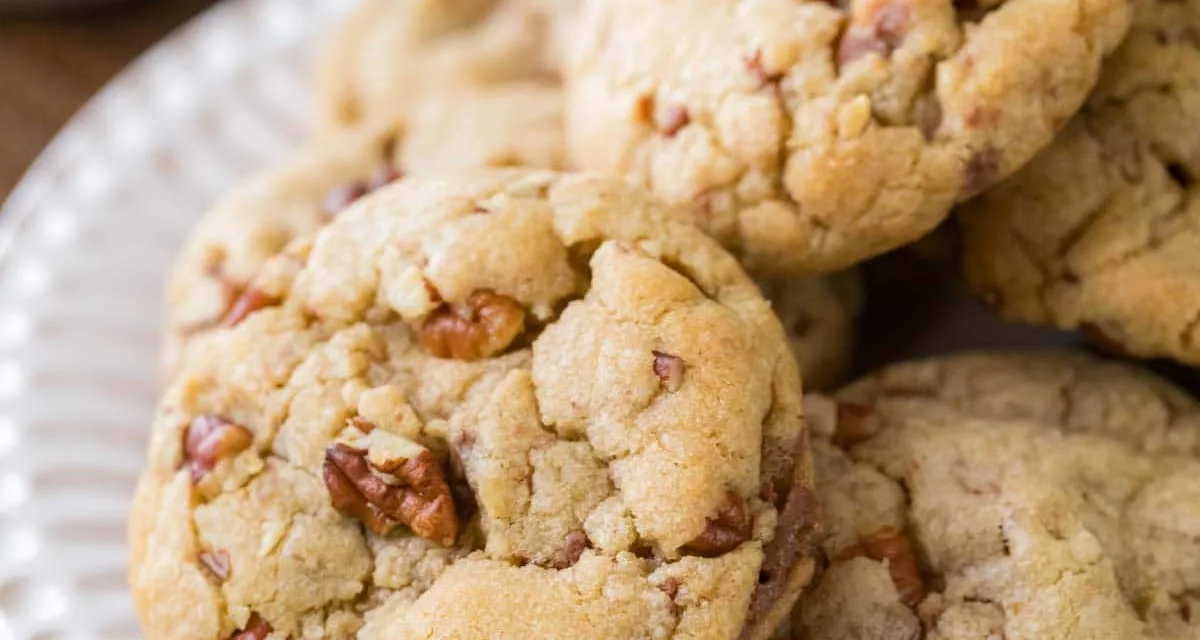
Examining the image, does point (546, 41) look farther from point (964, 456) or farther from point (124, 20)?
point (124, 20)

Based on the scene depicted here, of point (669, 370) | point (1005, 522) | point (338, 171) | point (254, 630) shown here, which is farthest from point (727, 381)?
point (338, 171)

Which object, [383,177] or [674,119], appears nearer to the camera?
[674,119]

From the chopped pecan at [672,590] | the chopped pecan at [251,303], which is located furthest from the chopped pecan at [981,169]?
the chopped pecan at [251,303]

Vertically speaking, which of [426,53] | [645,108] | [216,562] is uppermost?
[645,108]

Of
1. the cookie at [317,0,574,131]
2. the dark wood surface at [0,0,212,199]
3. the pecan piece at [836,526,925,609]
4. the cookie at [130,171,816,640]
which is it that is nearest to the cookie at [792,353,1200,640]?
the pecan piece at [836,526,925,609]

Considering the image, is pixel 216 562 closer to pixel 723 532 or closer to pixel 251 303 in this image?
pixel 251 303

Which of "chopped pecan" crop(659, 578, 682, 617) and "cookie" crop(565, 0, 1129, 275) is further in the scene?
"cookie" crop(565, 0, 1129, 275)

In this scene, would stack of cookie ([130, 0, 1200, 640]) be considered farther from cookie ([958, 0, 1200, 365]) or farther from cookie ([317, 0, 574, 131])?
cookie ([317, 0, 574, 131])

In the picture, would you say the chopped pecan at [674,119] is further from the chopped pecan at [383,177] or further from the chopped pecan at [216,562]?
the chopped pecan at [216,562]
